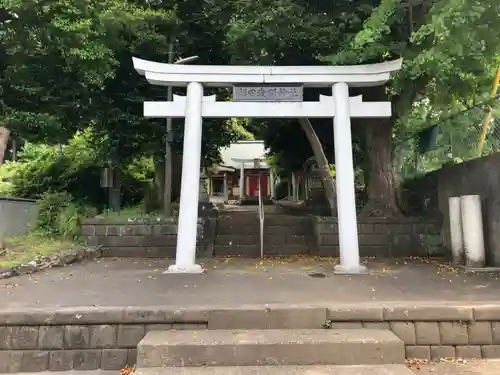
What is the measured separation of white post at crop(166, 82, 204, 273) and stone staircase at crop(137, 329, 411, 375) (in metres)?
3.43

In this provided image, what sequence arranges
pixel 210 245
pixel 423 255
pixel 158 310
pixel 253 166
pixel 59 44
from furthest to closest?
pixel 253 166 < pixel 210 245 < pixel 423 255 < pixel 59 44 < pixel 158 310

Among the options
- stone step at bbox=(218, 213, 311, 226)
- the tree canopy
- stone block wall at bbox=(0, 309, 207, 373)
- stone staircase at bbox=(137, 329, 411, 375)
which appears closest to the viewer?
stone staircase at bbox=(137, 329, 411, 375)

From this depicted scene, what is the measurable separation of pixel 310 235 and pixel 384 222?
6.08 ft

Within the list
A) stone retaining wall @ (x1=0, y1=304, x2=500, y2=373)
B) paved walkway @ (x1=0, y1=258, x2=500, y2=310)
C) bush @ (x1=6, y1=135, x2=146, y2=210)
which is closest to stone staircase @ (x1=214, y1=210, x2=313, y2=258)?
paved walkway @ (x1=0, y1=258, x2=500, y2=310)

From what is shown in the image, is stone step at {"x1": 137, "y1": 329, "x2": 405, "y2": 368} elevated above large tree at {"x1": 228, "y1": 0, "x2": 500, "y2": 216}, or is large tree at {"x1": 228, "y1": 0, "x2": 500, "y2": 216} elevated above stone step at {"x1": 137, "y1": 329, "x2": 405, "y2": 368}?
large tree at {"x1": 228, "y1": 0, "x2": 500, "y2": 216}

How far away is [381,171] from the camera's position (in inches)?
404

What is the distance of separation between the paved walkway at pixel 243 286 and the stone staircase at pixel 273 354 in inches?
27.1

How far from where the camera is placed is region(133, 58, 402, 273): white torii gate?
7.66m

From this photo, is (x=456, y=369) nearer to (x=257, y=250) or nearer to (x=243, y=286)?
(x=243, y=286)

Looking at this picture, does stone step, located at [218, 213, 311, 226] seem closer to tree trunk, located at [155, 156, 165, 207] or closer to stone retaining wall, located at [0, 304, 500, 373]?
tree trunk, located at [155, 156, 165, 207]

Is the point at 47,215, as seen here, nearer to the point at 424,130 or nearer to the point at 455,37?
the point at 455,37


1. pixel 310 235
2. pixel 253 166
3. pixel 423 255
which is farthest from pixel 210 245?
pixel 253 166

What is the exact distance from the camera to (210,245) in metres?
10.0

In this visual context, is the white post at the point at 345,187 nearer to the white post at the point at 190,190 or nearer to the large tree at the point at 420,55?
the large tree at the point at 420,55
